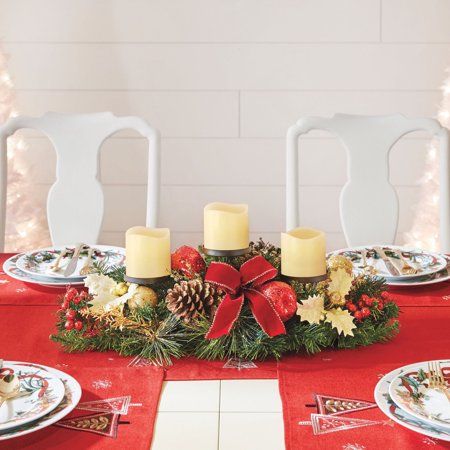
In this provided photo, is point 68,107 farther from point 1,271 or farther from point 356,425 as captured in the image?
point 356,425

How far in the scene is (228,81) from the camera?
321 centimetres

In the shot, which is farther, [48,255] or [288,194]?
[288,194]

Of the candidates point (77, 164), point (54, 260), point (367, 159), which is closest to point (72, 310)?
point (54, 260)

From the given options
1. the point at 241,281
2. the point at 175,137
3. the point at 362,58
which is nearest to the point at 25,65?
the point at 175,137

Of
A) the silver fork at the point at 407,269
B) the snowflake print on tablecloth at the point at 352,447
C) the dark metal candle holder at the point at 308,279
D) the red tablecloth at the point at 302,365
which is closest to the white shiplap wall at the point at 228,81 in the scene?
the silver fork at the point at 407,269

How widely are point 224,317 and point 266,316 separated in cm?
6

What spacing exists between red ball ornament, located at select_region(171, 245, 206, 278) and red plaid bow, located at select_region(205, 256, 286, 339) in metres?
0.06

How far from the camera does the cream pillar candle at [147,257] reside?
1173mm

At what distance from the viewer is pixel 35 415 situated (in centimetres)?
88

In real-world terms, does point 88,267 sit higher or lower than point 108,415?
higher

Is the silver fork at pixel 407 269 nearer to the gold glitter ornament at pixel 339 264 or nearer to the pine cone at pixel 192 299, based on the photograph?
the gold glitter ornament at pixel 339 264

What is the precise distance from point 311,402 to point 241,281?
223mm

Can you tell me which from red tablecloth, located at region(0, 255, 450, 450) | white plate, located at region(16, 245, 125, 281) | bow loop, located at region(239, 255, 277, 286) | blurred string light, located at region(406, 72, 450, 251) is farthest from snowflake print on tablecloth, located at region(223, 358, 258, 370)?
blurred string light, located at region(406, 72, 450, 251)

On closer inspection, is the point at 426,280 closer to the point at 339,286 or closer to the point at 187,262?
the point at 339,286
